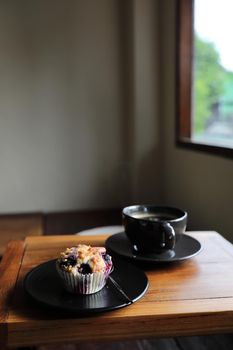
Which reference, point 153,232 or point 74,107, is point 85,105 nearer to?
point 74,107

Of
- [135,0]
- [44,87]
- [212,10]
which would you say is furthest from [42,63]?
[212,10]

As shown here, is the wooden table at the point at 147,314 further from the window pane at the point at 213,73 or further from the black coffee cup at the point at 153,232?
the window pane at the point at 213,73

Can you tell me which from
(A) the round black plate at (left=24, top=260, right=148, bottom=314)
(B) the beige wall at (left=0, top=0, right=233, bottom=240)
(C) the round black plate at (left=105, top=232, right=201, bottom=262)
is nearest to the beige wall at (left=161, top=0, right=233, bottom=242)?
(B) the beige wall at (left=0, top=0, right=233, bottom=240)

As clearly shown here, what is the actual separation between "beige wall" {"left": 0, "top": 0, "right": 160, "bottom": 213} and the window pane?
36 cm

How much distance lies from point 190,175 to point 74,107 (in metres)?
1.04

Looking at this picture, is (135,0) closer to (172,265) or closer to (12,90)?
(12,90)

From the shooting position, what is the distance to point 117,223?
2.39 meters

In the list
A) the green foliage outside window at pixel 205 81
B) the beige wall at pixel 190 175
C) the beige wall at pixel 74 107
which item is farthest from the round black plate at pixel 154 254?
the beige wall at pixel 74 107

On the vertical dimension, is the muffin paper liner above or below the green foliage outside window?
below

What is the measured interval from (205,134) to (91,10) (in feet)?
3.84

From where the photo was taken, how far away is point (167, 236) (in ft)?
2.60

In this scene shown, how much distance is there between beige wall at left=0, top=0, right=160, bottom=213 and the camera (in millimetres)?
2477

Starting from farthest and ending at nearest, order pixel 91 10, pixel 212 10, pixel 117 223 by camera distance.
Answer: pixel 91 10
pixel 117 223
pixel 212 10

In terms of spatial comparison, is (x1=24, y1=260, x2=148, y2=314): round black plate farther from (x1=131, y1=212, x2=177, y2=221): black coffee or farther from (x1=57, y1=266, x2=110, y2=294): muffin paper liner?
(x1=131, y1=212, x2=177, y2=221): black coffee
